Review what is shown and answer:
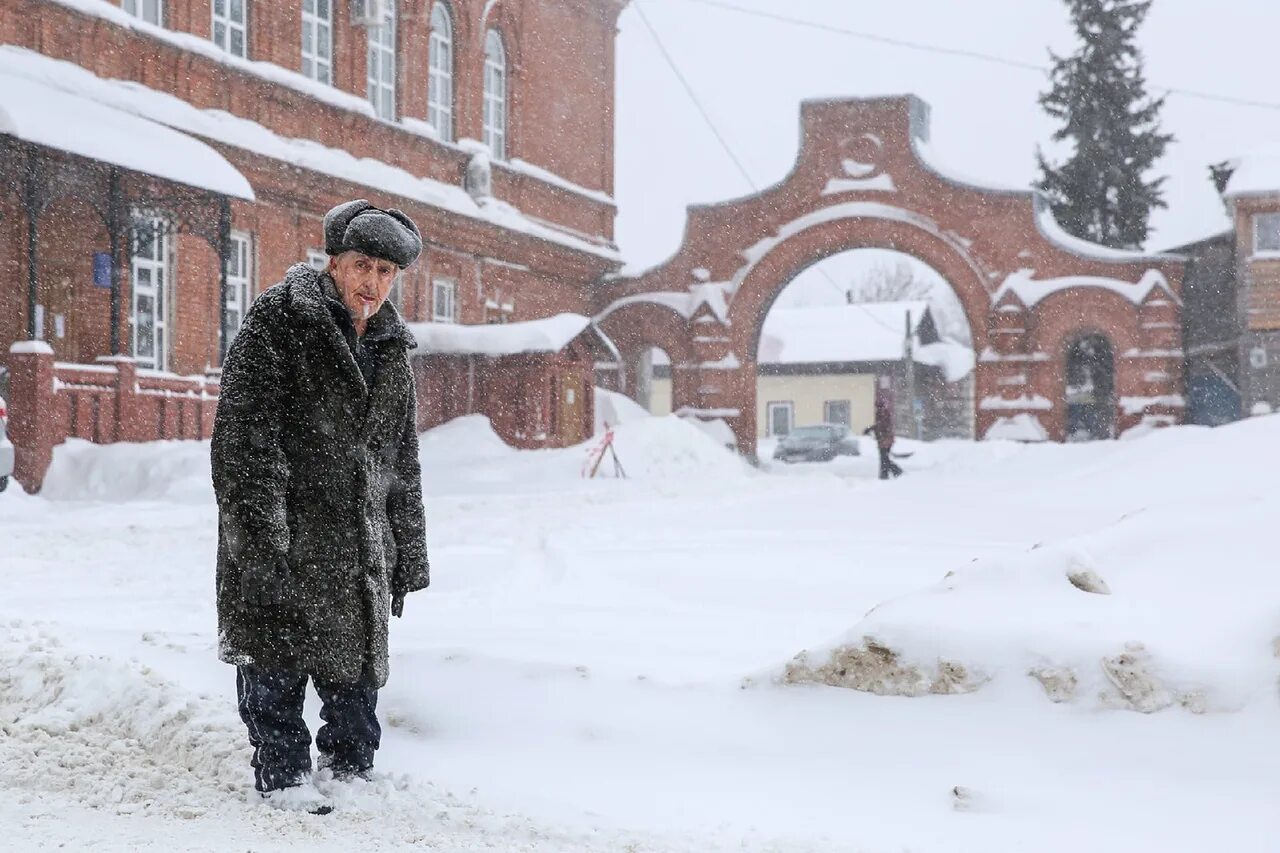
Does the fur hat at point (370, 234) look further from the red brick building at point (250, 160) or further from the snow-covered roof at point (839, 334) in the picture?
the snow-covered roof at point (839, 334)

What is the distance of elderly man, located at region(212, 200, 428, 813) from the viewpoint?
3.35 m

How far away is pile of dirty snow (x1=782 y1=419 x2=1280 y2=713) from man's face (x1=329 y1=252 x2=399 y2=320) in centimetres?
188

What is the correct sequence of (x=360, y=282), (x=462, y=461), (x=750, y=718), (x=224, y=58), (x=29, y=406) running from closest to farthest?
(x=360, y=282)
(x=750, y=718)
(x=29, y=406)
(x=224, y=58)
(x=462, y=461)

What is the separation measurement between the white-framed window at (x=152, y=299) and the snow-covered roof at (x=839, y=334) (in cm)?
3577

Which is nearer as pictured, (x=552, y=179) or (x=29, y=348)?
(x=29, y=348)

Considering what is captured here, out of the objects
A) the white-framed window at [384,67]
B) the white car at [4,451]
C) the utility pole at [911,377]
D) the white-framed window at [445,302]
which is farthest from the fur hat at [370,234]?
the utility pole at [911,377]

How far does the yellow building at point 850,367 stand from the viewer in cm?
4903

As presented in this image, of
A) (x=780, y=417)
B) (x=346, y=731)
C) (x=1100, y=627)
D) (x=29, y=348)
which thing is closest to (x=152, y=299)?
(x=29, y=348)

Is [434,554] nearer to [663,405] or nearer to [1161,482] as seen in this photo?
[1161,482]

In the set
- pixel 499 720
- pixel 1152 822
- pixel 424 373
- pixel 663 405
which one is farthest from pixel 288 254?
pixel 663 405

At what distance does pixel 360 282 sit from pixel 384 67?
60.1ft

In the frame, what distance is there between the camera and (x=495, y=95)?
24297mm

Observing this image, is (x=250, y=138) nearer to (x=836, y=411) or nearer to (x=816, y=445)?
(x=816, y=445)

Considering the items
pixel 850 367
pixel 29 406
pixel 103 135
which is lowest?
pixel 29 406
